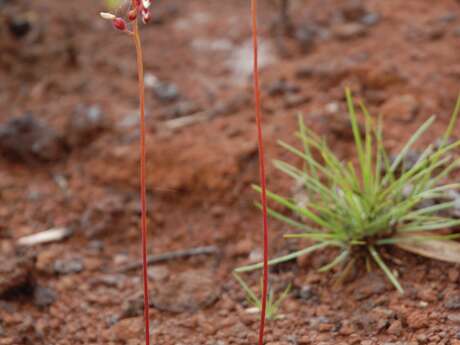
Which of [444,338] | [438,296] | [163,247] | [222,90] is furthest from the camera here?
[222,90]

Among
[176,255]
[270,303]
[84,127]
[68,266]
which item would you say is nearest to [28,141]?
[84,127]

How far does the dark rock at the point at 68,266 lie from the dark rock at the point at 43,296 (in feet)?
0.46

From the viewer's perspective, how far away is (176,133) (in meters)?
3.21

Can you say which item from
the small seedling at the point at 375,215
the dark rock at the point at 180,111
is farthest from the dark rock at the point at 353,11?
the small seedling at the point at 375,215

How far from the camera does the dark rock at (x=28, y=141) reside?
3172 millimetres

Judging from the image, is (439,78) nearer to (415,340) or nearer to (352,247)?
(352,247)

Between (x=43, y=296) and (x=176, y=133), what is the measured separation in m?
1.20

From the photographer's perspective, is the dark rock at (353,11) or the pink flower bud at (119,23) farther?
the dark rock at (353,11)

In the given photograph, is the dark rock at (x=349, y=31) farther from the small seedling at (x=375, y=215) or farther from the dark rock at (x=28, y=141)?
the dark rock at (x=28, y=141)

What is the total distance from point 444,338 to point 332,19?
103 inches

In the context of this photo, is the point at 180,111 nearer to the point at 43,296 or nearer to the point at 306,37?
the point at 306,37

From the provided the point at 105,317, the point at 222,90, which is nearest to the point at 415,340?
the point at 105,317

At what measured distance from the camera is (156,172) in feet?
9.84

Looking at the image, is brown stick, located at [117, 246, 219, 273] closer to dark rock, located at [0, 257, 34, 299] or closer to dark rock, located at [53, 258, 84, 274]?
dark rock, located at [53, 258, 84, 274]
